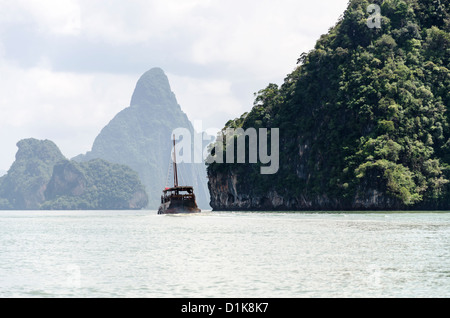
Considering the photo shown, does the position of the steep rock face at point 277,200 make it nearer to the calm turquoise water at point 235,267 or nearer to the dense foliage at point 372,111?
the dense foliage at point 372,111

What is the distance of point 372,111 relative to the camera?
274 ft

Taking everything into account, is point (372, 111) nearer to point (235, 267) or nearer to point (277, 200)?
point (277, 200)

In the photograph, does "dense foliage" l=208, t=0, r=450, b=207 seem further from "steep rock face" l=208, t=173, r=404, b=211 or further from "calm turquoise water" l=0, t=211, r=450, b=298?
"calm turquoise water" l=0, t=211, r=450, b=298

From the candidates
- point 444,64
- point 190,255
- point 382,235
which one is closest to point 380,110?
point 444,64

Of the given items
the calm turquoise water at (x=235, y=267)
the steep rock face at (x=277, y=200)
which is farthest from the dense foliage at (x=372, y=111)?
the calm turquoise water at (x=235, y=267)

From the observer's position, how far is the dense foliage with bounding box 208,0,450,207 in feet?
259

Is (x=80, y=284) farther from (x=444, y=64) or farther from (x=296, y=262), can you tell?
(x=444, y=64)

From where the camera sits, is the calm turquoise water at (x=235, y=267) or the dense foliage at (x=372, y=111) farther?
the dense foliage at (x=372, y=111)

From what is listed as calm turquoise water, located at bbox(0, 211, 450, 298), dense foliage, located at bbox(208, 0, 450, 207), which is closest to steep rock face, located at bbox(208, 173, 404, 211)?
dense foliage, located at bbox(208, 0, 450, 207)

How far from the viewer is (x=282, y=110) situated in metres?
106

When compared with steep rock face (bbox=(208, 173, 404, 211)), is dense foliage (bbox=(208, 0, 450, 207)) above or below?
above

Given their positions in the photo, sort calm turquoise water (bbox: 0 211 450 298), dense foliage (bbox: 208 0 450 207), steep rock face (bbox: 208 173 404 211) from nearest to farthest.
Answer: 1. calm turquoise water (bbox: 0 211 450 298)
2. dense foliage (bbox: 208 0 450 207)
3. steep rock face (bbox: 208 173 404 211)

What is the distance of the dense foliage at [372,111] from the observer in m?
78.9

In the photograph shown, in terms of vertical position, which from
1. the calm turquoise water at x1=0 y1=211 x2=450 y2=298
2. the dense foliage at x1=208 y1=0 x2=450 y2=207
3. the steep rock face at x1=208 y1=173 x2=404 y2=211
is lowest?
the calm turquoise water at x1=0 y1=211 x2=450 y2=298
